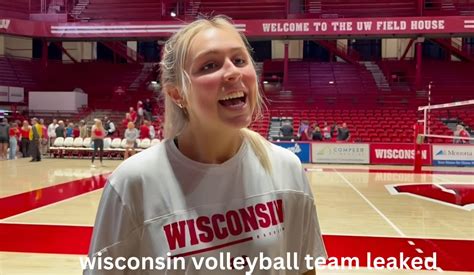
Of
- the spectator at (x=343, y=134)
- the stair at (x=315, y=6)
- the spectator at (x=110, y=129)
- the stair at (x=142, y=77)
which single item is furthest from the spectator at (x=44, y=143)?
the stair at (x=315, y=6)

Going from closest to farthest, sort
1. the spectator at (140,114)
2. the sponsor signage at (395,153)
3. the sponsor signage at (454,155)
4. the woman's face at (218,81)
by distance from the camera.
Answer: the woman's face at (218,81) → the sponsor signage at (454,155) → the sponsor signage at (395,153) → the spectator at (140,114)

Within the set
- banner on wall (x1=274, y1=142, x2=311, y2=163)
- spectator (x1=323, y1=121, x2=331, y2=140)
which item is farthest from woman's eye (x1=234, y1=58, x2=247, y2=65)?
spectator (x1=323, y1=121, x2=331, y2=140)

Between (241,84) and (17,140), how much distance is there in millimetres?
18283

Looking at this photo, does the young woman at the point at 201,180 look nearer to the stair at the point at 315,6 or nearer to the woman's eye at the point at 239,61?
the woman's eye at the point at 239,61

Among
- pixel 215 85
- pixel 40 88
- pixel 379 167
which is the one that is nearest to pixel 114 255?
pixel 215 85

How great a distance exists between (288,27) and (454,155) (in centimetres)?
850

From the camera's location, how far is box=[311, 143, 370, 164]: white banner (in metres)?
16.0

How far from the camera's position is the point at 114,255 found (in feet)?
4.36

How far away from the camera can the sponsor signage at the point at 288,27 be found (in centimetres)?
1906

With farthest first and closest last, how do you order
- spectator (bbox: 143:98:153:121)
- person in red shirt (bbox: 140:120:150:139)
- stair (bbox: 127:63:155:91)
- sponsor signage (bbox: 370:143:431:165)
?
stair (bbox: 127:63:155:91) < spectator (bbox: 143:98:153:121) < person in red shirt (bbox: 140:120:150:139) < sponsor signage (bbox: 370:143:431:165)

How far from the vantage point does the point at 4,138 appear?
16.3 metres

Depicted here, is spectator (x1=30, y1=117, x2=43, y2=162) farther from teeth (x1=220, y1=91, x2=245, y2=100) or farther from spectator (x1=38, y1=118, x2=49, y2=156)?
teeth (x1=220, y1=91, x2=245, y2=100)

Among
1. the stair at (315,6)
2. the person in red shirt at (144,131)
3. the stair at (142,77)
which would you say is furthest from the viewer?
the stair at (142,77)

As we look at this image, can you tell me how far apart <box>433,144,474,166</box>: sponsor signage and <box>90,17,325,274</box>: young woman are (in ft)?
50.1
